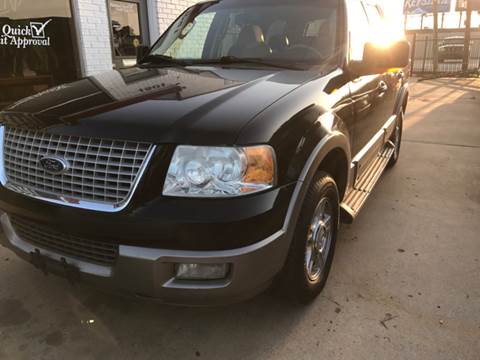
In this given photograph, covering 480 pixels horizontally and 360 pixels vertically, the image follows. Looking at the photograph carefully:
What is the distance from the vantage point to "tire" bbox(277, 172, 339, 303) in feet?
7.39

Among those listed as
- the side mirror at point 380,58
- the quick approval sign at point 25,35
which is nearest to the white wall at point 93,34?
the quick approval sign at point 25,35

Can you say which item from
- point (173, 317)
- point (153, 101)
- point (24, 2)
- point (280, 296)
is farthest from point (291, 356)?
point (24, 2)

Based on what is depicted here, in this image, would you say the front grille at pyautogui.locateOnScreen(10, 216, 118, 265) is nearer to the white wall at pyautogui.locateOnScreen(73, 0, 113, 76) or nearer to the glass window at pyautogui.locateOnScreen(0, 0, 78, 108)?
the glass window at pyautogui.locateOnScreen(0, 0, 78, 108)

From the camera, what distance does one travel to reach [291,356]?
2215mm

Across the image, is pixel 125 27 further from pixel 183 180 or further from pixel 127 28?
pixel 183 180

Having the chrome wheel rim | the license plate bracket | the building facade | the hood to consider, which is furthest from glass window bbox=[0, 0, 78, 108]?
the chrome wheel rim

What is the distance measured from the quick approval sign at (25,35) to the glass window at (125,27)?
1.23 meters

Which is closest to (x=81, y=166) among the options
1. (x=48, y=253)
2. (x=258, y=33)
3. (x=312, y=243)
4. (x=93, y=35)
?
(x=48, y=253)

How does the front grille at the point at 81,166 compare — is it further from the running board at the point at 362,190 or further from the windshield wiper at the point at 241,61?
the running board at the point at 362,190

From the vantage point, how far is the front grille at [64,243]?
2.00 m

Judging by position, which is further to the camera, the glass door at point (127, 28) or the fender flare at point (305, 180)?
the glass door at point (127, 28)

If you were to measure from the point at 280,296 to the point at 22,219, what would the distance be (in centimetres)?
144

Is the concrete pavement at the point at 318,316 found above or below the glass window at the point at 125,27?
below

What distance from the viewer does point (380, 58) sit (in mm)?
2914
